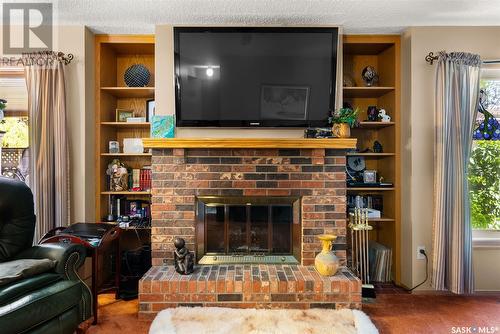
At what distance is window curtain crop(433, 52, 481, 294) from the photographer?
268 cm

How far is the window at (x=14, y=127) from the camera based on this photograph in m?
2.99

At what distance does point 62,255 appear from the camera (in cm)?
199

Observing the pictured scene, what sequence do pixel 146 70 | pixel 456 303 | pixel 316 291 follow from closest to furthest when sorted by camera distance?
1. pixel 316 291
2. pixel 456 303
3. pixel 146 70

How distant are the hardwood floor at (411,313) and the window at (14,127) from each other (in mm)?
1488

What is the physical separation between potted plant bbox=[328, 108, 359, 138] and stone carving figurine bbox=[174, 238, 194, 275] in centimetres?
156

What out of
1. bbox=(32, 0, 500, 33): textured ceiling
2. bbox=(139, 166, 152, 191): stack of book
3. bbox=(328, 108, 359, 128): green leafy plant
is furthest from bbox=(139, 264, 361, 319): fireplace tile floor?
bbox=(32, 0, 500, 33): textured ceiling

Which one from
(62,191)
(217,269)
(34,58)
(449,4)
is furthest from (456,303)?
(34,58)

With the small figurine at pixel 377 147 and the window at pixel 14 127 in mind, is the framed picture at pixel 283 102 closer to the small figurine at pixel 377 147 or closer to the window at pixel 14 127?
the small figurine at pixel 377 147

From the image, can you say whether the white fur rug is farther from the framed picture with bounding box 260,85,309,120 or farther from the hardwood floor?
the framed picture with bounding box 260,85,309,120

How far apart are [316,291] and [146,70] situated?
2549 millimetres

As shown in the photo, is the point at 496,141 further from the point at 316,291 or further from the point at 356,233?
the point at 316,291

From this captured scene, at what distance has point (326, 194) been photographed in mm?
2773

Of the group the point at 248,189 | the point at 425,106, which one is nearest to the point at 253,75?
the point at 248,189

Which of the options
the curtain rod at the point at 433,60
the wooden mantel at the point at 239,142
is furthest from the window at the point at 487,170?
the wooden mantel at the point at 239,142
